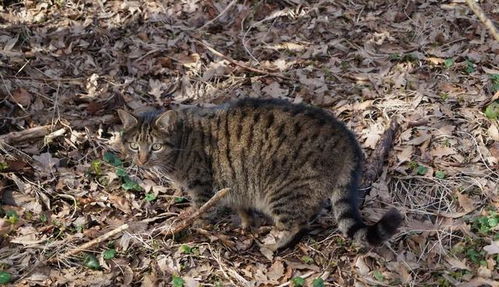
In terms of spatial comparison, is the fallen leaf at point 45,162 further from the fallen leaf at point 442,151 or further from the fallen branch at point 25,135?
the fallen leaf at point 442,151

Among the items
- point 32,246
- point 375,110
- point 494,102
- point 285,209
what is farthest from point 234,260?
point 494,102

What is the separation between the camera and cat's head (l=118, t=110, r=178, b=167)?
488cm

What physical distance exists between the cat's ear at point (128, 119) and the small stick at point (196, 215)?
3.09 ft

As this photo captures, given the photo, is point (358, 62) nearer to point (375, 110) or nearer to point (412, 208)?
point (375, 110)

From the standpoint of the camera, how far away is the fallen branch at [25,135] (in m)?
5.38

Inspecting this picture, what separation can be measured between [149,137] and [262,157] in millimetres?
980

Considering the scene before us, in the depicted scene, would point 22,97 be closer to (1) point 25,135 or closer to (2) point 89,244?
(1) point 25,135

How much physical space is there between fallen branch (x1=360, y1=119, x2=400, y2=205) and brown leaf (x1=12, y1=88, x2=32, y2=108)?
Answer: 347 cm

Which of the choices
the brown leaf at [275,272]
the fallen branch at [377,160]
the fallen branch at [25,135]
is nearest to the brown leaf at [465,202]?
the fallen branch at [377,160]

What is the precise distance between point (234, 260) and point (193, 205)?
0.70 meters

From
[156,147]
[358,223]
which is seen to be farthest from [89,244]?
[358,223]

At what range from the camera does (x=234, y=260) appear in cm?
470

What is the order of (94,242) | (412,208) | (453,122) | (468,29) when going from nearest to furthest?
1. (94,242)
2. (412,208)
3. (453,122)
4. (468,29)

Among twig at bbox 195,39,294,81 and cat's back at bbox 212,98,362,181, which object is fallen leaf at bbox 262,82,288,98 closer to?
twig at bbox 195,39,294,81
